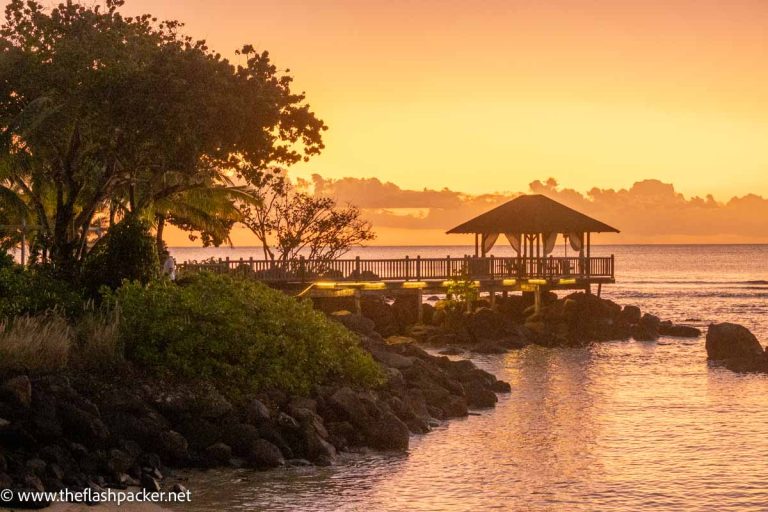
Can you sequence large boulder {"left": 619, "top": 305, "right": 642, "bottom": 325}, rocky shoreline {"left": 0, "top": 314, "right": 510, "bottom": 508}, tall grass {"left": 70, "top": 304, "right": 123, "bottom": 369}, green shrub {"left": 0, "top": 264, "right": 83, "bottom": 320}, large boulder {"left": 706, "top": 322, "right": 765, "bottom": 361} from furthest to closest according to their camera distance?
large boulder {"left": 619, "top": 305, "right": 642, "bottom": 325}, large boulder {"left": 706, "top": 322, "right": 765, "bottom": 361}, green shrub {"left": 0, "top": 264, "right": 83, "bottom": 320}, tall grass {"left": 70, "top": 304, "right": 123, "bottom": 369}, rocky shoreline {"left": 0, "top": 314, "right": 510, "bottom": 508}

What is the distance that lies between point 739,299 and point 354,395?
75.7 m

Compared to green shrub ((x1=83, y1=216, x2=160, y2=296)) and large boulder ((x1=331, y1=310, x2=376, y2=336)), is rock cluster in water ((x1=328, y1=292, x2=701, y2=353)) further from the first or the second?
green shrub ((x1=83, y1=216, x2=160, y2=296))

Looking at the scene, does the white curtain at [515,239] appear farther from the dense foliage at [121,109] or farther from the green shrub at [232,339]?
the green shrub at [232,339]

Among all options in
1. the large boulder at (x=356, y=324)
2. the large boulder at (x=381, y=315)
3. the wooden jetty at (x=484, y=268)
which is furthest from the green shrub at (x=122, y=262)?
the large boulder at (x=381, y=315)

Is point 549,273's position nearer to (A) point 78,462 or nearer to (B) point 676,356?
(B) point 676,356

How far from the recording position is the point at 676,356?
39.3 meters

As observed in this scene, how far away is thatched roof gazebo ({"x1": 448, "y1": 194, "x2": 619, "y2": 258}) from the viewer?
1892 inches

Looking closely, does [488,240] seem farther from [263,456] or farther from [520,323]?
[263,456]

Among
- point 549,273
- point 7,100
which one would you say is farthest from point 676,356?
point 7,100

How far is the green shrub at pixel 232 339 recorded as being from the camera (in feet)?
60.0

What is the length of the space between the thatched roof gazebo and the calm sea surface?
15551 mm

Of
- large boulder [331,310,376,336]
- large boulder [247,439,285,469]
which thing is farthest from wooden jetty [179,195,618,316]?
large boulder [247,439,285,469]

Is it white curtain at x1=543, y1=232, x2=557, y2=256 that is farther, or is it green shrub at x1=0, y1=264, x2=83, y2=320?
white curtain at x1=543, y1=232, x2=557, y2=256

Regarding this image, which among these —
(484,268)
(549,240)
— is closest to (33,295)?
(484,268)
